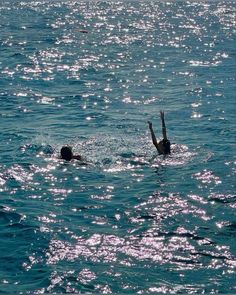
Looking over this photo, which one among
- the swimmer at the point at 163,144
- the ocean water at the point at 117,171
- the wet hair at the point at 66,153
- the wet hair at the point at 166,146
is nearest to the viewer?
the ocean water at the point at 117,171

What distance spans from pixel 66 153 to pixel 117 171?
2425mm

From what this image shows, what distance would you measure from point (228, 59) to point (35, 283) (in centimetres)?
4074

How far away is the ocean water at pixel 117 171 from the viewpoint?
796 inches

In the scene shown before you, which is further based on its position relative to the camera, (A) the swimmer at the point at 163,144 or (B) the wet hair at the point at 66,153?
(A) the swimmer at the point at 163,144

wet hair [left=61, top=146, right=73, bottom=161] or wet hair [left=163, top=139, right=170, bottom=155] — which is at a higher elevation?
wet hair [left=61, top=146, right=73, bottom=161]

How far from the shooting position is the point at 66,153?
29.6m

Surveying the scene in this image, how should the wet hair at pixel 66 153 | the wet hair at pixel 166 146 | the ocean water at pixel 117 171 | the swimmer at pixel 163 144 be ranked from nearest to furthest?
1. the ocean water at pixel 117 171
2. the wet hair at pixel 66 153
3. the swimmer at pixel 163 144
4. the wet hair at pixel 166 146

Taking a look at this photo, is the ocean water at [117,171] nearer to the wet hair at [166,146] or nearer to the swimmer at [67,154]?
the wet hair at [166,146]

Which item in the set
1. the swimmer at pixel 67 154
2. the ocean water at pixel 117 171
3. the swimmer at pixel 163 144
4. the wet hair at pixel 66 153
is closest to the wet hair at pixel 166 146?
the swimmer at pixel 163 144

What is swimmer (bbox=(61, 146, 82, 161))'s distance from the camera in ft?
96.5

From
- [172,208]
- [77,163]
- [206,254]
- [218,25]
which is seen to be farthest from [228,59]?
[206,254]

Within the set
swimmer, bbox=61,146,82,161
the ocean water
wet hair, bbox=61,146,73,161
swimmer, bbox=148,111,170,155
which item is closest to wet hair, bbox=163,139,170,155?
swimmer, bbox=148,111,170,155

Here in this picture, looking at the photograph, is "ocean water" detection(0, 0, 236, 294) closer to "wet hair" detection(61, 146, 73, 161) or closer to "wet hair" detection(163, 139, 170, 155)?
"wet hair" detection(163, 139, 170, 155)

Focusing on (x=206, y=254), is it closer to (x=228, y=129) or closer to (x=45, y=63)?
(x=228, y=129)
